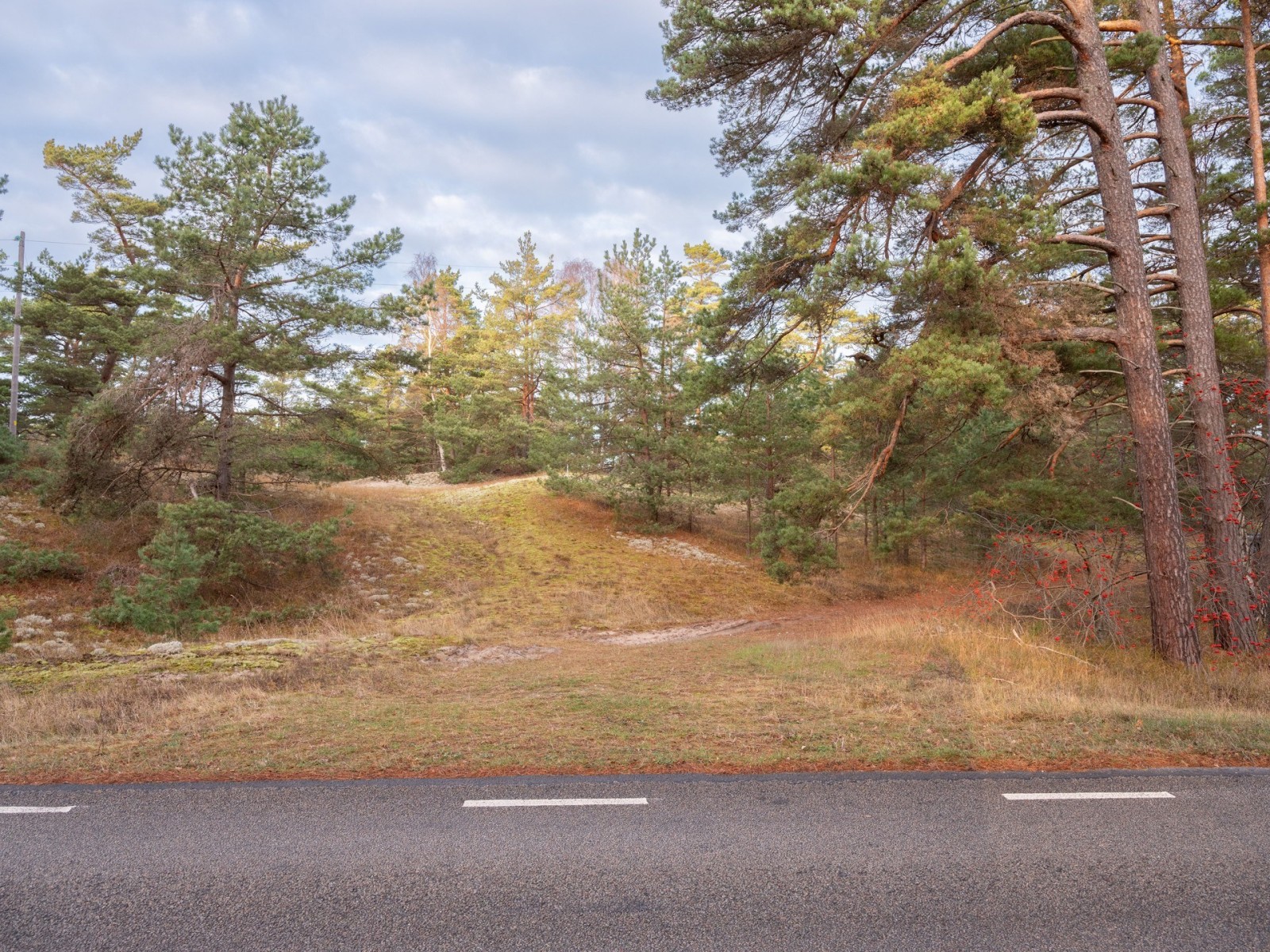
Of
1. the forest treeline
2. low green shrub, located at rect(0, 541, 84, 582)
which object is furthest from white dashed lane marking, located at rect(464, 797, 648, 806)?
low green shrub, located at rect(0, 541, 84, 582)

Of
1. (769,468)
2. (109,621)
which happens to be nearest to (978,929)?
(109,621)

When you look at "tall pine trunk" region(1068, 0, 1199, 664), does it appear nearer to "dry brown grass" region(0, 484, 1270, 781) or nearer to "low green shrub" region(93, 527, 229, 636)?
"dry brown grass" region(0, 484, 1270, 781)

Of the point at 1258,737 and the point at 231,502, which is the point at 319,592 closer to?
the point at 231,502

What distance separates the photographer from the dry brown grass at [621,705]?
5797 mm

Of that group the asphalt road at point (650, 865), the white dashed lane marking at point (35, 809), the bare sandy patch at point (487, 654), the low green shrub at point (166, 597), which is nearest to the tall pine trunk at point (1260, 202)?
the asphalt road at point (650, 865)

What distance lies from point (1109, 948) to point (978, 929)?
531mm

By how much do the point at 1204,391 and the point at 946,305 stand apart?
430 cm

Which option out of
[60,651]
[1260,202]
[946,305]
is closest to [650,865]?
[946,305]

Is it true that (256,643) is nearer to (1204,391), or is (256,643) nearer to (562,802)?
(562,802)

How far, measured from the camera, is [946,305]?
372 inches

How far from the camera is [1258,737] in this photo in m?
6.04

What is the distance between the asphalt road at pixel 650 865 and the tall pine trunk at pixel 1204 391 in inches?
258

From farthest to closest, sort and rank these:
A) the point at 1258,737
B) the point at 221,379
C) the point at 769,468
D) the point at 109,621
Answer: the point at 769,468
the point at 221,379
the point at 109,621
the point at 1258,737

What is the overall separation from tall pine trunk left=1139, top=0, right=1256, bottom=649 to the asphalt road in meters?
6.56
